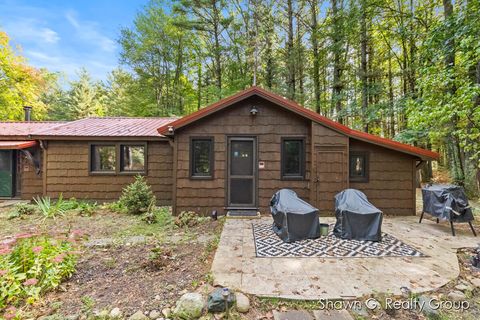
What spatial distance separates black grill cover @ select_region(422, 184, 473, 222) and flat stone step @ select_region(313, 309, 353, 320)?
3.74 m

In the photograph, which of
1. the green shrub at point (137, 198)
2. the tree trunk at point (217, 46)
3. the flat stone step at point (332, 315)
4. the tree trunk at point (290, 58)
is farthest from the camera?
the tree trunk at point (217, 46)

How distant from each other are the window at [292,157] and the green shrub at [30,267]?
4994mm

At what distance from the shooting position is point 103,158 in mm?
7801

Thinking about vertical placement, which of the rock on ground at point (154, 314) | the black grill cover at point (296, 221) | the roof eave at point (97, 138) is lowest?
the rock on ground at point (154, 314)

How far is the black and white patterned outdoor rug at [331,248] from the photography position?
3.67 m

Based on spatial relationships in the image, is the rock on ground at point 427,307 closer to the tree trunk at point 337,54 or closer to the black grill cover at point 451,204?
the black grill cover at point 451,204

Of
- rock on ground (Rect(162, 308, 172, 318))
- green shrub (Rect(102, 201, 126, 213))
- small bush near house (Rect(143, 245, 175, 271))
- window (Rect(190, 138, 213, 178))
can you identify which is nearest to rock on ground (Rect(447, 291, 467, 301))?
rock on ground (Rect(162, 308, 172, 318))

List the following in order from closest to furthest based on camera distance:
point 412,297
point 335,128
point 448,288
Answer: point 412,297
point 448,288
point 335,128

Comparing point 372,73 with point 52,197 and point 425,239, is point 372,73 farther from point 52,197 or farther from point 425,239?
point 52,197

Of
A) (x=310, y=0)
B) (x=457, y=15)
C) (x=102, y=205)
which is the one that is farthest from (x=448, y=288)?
(x=310, y=0)

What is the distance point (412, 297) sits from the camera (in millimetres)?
2535

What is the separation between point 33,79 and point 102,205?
43.0ft

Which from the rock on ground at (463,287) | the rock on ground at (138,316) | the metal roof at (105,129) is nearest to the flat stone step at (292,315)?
the rock on ground at (138,316)

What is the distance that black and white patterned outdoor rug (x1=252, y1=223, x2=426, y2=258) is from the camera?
367cm
